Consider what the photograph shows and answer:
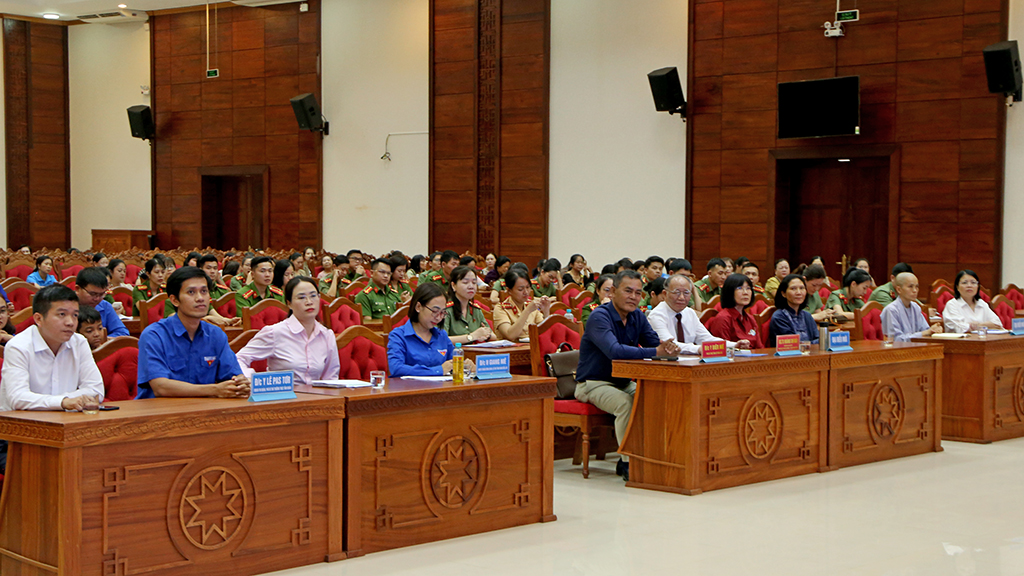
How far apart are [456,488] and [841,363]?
259cm

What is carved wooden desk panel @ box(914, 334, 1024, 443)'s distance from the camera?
22.1 feet

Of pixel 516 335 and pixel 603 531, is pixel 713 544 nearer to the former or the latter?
pixel 603 531

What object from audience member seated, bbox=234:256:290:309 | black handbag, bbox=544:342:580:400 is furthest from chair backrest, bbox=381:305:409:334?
audience member seated, bbox=234:256:290:309

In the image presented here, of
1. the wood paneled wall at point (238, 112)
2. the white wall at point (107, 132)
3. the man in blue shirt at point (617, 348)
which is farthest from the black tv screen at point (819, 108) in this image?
the white wall at point (107, 132)

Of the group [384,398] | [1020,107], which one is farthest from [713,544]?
[1020,107]

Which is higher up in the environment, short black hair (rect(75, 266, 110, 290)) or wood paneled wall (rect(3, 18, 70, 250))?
wood paneled wall (rect(3, 18, 70, 250))

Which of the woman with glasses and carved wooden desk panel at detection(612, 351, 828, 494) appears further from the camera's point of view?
carved wooden desk panel at detection(612, 351, 828, 494)

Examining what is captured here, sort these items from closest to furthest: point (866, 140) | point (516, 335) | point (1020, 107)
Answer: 1. point (516, 335)
2. point (1020, 107)
3. point (866, 140)

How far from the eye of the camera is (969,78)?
11711mm

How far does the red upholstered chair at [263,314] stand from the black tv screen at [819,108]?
7.66 m

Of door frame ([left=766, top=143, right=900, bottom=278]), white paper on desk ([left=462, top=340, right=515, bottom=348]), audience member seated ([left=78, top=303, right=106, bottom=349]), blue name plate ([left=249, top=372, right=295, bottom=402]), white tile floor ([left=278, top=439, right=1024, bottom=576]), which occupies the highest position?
door frame ([left=766, top=143, right=900, bottom=278])

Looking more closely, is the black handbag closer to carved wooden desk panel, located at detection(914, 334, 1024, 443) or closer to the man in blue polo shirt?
the man in blue polo shirt

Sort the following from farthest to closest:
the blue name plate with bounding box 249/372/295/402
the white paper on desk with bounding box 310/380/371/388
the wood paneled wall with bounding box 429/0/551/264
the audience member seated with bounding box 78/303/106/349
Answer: the wood paneled wall with bounding box 429/0/551/264 < the audience member seated with bounding box 78/303/106/349 < the white paper on desk with bounding box 310/380/371/388 < the blue name plate with bounding box 249/372/295/402

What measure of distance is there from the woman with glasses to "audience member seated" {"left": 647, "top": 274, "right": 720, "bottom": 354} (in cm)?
218
